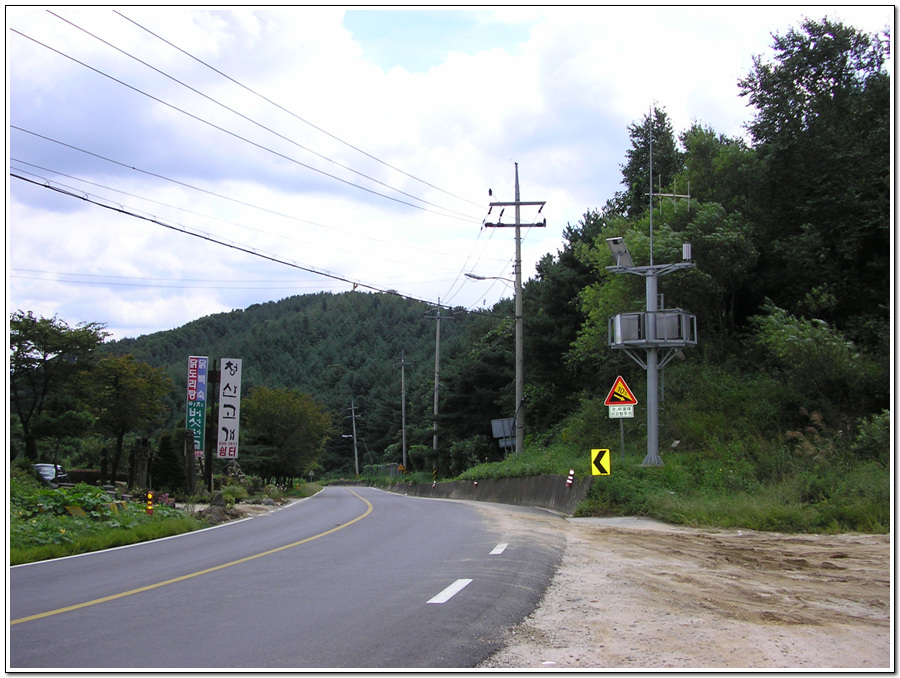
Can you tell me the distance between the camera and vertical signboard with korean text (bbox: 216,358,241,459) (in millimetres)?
31438

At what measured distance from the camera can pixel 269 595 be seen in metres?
8.09

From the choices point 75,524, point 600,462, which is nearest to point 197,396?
point 75,524

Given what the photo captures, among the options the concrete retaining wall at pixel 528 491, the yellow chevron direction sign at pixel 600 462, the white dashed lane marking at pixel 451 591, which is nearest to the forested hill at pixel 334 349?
the concrete retaining wall at pixel 528 491

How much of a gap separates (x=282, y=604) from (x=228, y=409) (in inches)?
1017

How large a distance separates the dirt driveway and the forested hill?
338 ft

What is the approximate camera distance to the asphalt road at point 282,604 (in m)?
→ 5.56

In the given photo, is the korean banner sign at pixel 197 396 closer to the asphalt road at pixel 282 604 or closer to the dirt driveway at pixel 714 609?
the asphalt road at pixel 282 604

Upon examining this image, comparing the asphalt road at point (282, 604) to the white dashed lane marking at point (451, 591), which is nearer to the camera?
the asphalt road at point (282, 604)

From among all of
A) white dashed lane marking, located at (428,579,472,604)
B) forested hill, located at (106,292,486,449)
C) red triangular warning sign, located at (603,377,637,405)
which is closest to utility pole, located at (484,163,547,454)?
red triangular warning sign, located at (603,377,637,405)

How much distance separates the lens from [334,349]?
17325cm

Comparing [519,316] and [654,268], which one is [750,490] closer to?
[654,268]

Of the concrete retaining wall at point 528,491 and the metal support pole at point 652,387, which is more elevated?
the metal support pole at point 652,387

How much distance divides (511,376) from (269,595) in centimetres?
4720

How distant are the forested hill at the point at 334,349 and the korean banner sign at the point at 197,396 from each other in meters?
80.2
